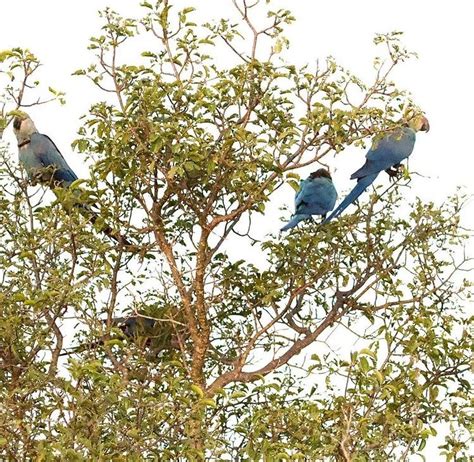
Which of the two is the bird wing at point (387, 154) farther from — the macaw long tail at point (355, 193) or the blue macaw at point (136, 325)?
the blue macaw at point (136, 325)

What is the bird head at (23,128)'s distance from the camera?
6.84m

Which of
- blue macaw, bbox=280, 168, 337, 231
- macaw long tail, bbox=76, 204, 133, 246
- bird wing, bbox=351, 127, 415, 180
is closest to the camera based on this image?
macaw long tail, bbox=76, 204, 133, 246

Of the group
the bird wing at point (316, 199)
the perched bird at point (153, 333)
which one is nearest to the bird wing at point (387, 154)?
the bird wing at point (316, 199)

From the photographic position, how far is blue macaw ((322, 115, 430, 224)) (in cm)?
641

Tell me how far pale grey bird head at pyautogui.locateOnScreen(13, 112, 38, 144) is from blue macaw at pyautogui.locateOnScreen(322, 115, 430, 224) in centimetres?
196

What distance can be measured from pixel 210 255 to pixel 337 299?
87 centimetres

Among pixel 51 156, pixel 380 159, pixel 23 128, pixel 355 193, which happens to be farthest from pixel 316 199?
pixel 23 128

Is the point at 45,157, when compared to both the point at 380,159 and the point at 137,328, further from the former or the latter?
the point at 380,159

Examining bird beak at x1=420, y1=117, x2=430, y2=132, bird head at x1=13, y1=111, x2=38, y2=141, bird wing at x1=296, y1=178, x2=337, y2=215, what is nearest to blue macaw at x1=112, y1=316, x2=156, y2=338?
bird wing at x1=296, y1=178, x2=337, y2=215

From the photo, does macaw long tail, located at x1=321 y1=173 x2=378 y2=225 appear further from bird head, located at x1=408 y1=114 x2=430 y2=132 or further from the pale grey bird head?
the pale grey bird head

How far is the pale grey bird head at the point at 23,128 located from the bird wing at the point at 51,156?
0.07 metres

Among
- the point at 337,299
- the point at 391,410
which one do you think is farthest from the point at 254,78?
the point at 391,410

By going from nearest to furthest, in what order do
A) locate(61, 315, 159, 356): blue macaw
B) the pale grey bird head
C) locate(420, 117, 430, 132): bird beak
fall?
1. locate(61, 315, 159, 356): blue macaw
2. the pale grey bird head
3. locate(420, 117, 430, 132): bird beak

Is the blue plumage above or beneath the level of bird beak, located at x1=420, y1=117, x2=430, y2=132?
beneath
